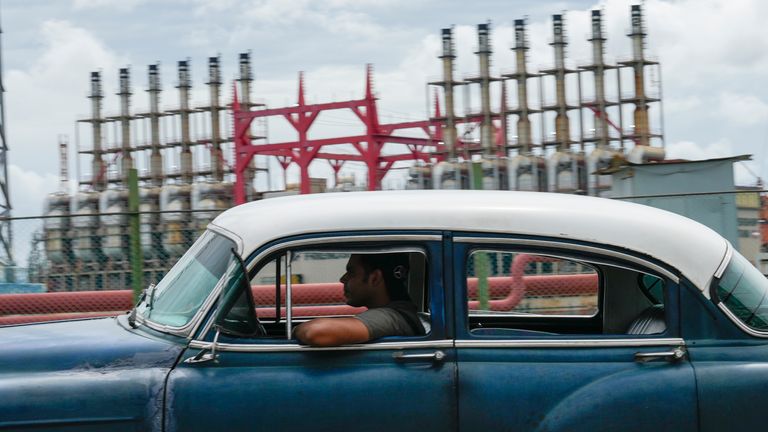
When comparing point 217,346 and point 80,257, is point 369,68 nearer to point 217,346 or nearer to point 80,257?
point 80,257

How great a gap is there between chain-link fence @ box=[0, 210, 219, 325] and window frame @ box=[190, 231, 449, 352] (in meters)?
5.78

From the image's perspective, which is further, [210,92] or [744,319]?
[210,92]

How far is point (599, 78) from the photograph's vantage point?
65062 millimetres

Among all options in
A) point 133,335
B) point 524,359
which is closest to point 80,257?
point 133,335

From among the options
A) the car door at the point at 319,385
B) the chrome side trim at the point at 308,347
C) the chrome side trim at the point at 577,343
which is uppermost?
the chrome side trim at the point at 308,347

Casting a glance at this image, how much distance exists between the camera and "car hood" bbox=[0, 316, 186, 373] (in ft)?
11.7

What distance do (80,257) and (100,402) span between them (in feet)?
24.0

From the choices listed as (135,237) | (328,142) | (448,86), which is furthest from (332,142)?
(135,237)

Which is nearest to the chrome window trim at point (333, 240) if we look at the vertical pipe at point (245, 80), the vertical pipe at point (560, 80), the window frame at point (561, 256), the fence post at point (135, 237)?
the window frame at point (561, 256)

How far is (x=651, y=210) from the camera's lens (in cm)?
407

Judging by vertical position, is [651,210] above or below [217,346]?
above

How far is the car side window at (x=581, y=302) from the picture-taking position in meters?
3.77

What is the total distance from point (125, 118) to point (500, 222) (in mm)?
79144

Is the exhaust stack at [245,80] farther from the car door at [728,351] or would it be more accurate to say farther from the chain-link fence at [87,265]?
the car door at [728,351]
